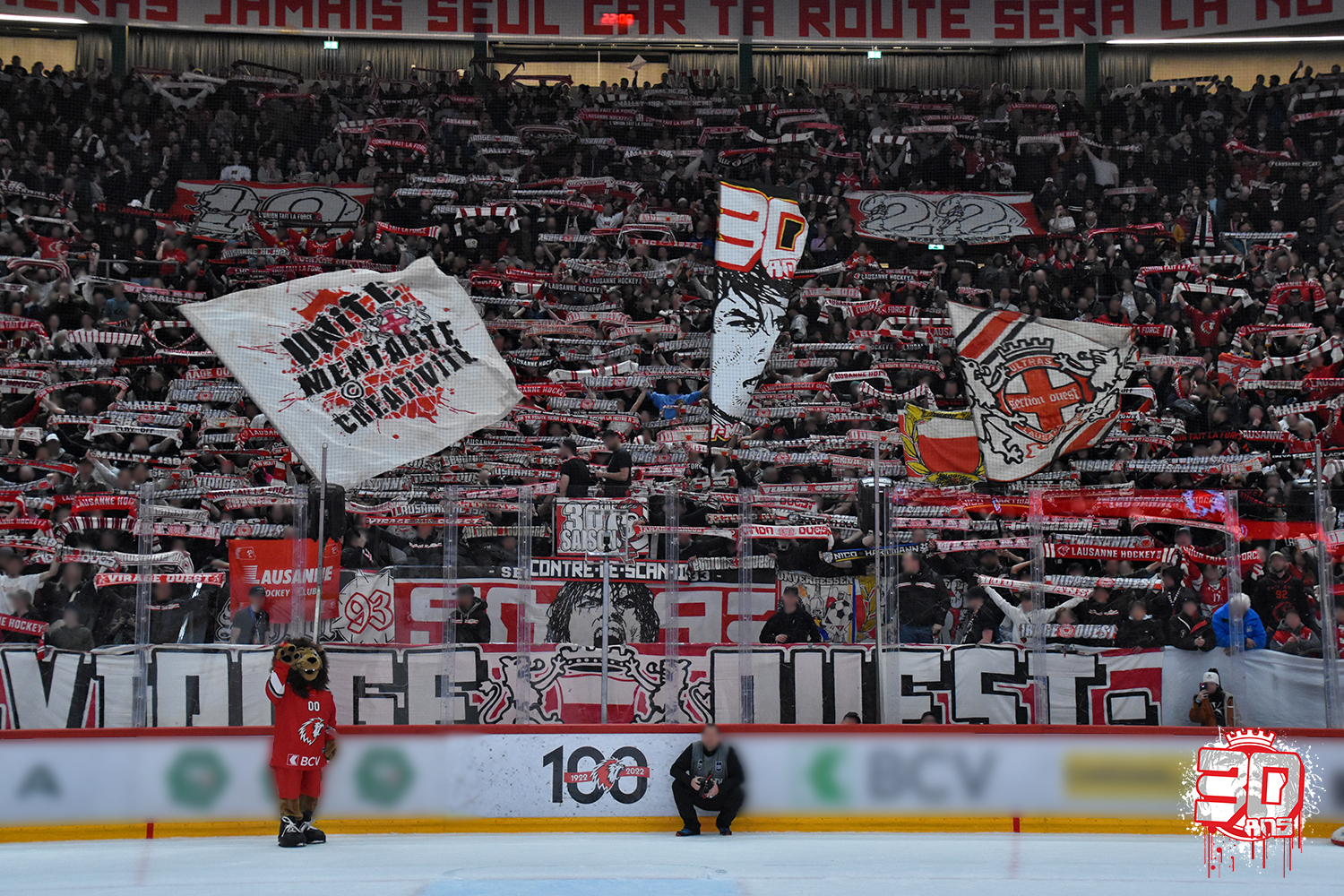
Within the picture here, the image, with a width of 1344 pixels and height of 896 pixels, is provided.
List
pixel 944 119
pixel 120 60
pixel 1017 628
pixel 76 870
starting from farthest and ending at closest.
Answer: pixel 120 60 < pixel 944 119 < pixel 1017 628 < pixel 76 870

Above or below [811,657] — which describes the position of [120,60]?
above

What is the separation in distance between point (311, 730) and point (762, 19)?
18314 mm

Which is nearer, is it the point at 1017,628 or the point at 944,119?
the point at 1017,628

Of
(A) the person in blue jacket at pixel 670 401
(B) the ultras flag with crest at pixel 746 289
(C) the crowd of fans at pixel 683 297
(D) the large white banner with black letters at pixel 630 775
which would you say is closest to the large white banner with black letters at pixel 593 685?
(C) the crowd of fans at pixel 683 297

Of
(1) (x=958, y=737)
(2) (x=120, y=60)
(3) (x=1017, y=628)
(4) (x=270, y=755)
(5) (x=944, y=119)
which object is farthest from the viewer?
(2) (x=120, y=60)

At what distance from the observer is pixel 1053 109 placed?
70.3 feet

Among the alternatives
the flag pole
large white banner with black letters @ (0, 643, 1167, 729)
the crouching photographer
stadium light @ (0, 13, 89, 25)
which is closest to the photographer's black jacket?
the crouching photographer

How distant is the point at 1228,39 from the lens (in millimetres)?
24297

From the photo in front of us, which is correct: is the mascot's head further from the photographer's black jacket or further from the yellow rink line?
the photographer's black jacket

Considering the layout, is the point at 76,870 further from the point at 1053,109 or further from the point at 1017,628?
the point at 1053,109

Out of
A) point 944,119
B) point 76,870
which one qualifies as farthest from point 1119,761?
point 944,119

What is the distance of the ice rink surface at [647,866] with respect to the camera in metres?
7.48

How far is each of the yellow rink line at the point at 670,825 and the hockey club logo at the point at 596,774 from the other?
0.17m

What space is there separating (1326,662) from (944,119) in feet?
44.1
